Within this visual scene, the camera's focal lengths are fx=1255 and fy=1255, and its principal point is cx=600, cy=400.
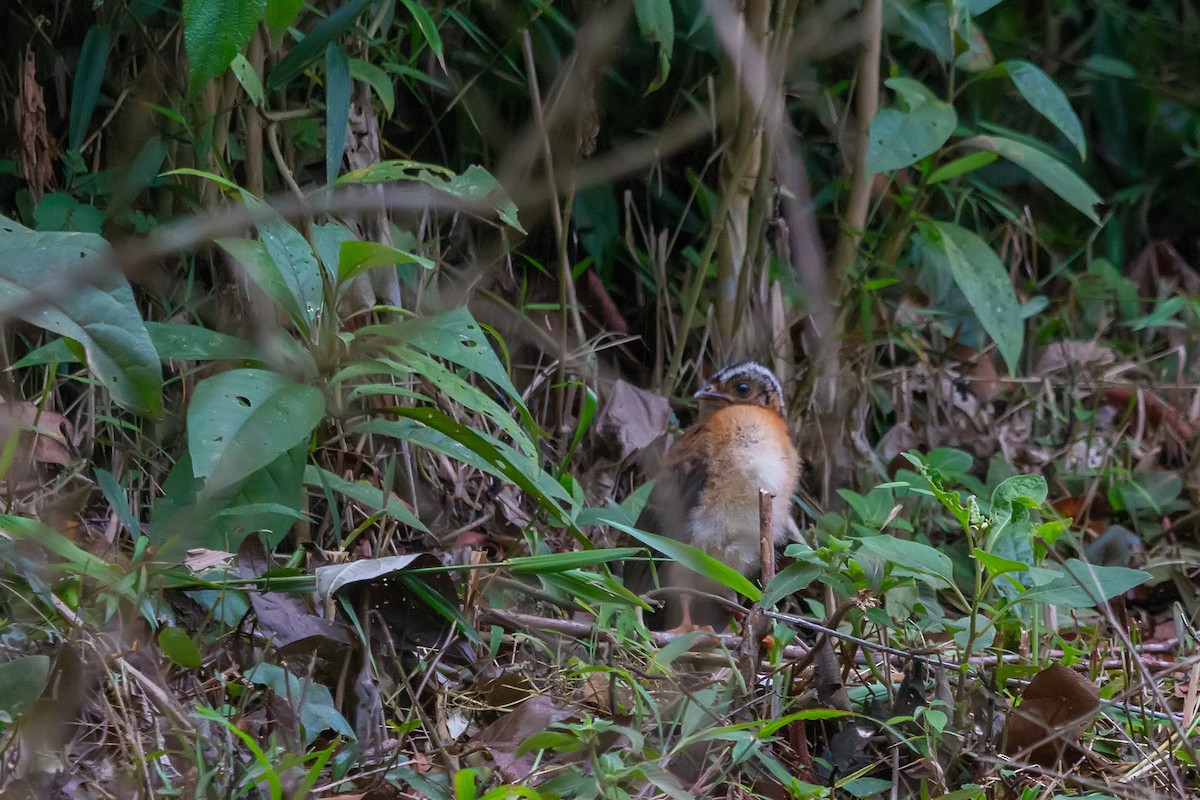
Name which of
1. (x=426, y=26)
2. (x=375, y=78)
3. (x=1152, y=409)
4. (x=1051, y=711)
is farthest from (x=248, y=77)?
(x=1152, y=409)

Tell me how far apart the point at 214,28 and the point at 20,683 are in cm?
177

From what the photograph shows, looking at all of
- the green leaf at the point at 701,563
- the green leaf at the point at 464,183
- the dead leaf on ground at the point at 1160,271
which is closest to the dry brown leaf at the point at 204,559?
the green leaf at the point at 701,563

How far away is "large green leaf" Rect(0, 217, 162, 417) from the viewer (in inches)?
121

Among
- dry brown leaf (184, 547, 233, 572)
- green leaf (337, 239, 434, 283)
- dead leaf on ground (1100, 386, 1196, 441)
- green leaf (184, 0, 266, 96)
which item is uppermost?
green leaf (184, 0, 266, 96)

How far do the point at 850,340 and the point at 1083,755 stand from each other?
2.70 meters

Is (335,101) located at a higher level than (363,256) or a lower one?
higher

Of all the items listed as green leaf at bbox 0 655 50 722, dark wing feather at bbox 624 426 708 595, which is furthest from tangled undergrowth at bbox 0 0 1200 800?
dark wing feather at bbox 624 426 708 595

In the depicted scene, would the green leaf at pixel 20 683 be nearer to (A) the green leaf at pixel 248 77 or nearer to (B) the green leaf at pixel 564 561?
(B) the green leaf at pixel 564 561

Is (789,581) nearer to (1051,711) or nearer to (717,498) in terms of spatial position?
(1051,711)

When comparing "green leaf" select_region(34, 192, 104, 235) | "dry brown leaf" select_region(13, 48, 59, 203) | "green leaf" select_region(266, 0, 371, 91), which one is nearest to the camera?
"green leaf" select_region(266, 0, 371, 91)

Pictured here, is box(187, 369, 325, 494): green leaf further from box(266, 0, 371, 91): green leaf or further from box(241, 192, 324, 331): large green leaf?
box(266, 0, 371, 91): green leaf

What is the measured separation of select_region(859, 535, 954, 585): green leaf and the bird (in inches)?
60.4

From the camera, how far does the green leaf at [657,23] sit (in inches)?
189

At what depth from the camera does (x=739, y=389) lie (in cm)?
522
